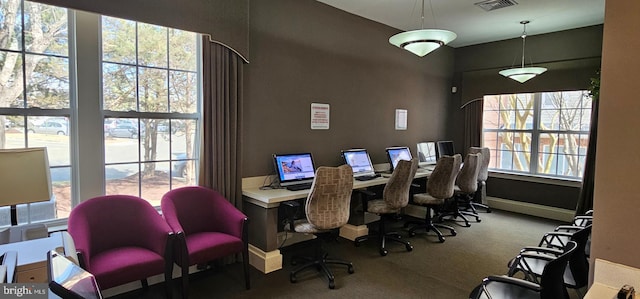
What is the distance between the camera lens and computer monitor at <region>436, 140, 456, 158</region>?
19.7 feet

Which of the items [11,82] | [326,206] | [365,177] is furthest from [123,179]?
[365,177]

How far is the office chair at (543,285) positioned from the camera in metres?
1.76

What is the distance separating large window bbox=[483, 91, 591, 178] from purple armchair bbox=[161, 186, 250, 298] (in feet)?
16.8

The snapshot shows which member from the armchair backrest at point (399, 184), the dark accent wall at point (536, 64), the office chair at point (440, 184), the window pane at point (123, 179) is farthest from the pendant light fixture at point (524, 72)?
the window pane at point (123, 179)

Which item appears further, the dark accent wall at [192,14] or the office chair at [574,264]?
the dark accent wall at [192,14]

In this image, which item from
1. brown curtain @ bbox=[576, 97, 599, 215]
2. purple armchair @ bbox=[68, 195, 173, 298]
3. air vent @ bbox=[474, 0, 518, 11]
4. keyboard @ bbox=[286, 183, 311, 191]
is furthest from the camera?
brown curtain @ bbox=[576, 97, 599, 215]

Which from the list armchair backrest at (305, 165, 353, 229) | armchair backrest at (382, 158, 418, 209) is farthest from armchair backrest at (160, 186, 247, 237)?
armchair backrest at (382, 158, 418, 209)

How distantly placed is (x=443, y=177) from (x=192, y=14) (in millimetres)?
3287

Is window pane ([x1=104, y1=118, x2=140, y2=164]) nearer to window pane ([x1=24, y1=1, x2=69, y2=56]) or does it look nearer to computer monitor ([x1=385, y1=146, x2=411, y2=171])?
window pane ([x1=24, y1=1, x2=69, y2=56])

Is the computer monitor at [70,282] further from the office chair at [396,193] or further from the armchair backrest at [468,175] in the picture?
the armchair backrest at [468,175]

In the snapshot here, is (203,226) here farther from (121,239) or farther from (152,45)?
(152,45)

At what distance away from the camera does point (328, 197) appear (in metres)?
3.04

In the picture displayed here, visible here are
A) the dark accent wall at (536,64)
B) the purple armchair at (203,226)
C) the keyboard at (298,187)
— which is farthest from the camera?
the dark accent wall at (536,64)

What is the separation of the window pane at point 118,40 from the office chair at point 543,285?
10.3 ft
